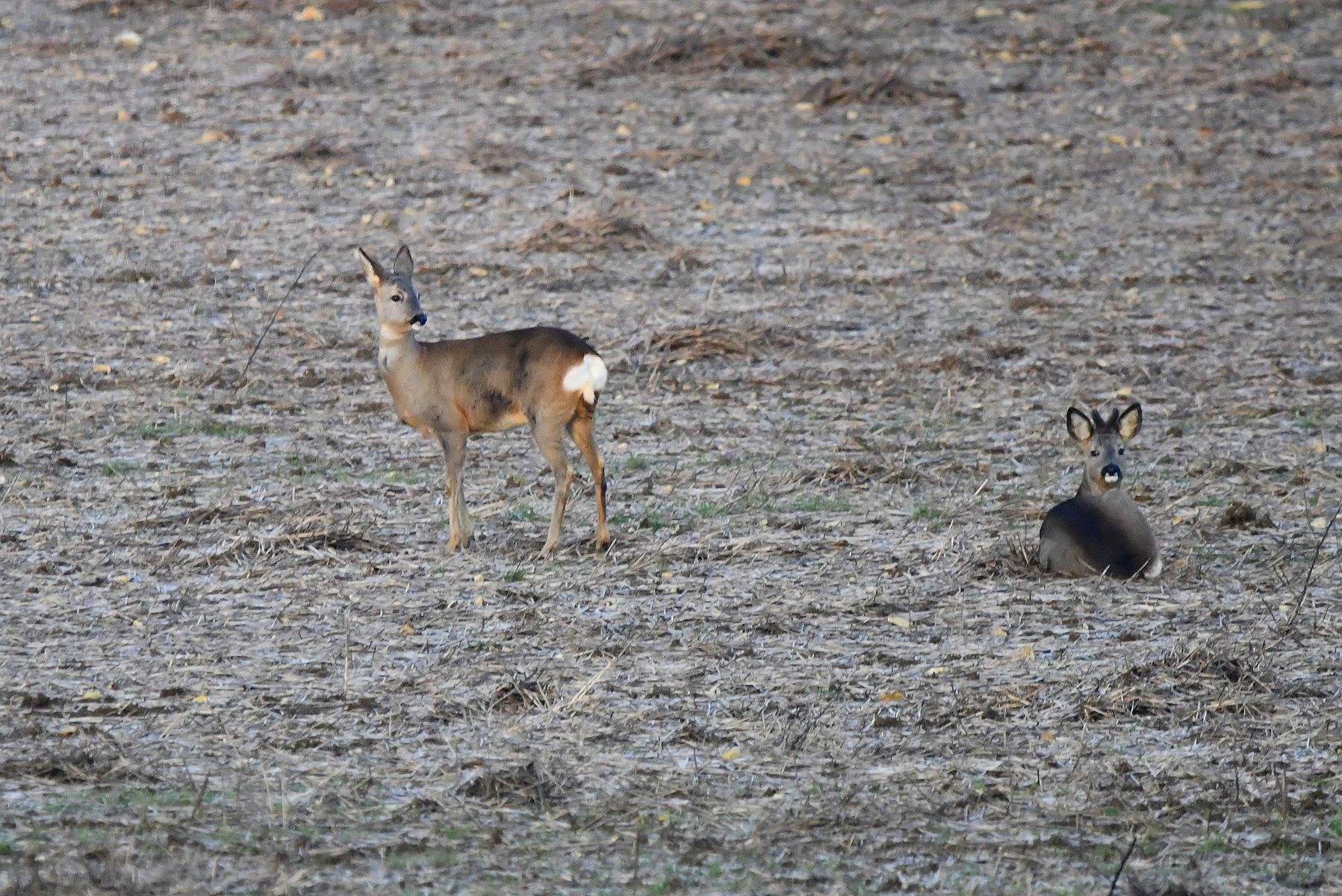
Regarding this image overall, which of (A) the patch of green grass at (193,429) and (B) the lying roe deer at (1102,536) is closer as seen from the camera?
(B) the lying roe deer at (1102,536)

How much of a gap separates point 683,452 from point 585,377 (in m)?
1.83

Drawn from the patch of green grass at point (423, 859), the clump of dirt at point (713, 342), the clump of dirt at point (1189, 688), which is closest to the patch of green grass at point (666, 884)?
the patch of green grass at point (423, 859)

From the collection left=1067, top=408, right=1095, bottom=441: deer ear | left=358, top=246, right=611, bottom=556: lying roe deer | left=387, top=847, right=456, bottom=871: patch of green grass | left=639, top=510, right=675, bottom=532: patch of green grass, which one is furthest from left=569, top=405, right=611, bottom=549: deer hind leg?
left=387, top=847, right=456, bottom=871: patch of green grass

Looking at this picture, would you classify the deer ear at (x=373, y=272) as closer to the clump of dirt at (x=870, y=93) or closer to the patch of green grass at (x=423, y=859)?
the patch of green grass at (x=423, y=859)

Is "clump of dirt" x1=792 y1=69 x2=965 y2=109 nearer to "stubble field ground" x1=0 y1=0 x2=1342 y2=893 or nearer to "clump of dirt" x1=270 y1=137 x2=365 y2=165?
"stubble field ground" x1=0 y1=0 x2=1342 y2=893

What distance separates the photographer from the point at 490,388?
25.5 feet

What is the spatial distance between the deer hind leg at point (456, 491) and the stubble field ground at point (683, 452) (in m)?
0.13

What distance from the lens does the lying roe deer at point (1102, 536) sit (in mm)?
7066

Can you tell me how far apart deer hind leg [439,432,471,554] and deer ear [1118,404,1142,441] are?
2542 mm

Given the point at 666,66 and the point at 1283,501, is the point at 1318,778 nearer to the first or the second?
the point at 1283,501

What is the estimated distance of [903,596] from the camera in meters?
7.05

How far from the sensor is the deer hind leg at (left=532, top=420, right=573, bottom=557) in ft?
25.0

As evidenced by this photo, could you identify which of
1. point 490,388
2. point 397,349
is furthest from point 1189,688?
point 397,349

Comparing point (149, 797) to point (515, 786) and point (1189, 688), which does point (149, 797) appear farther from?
point (1189, 688)
